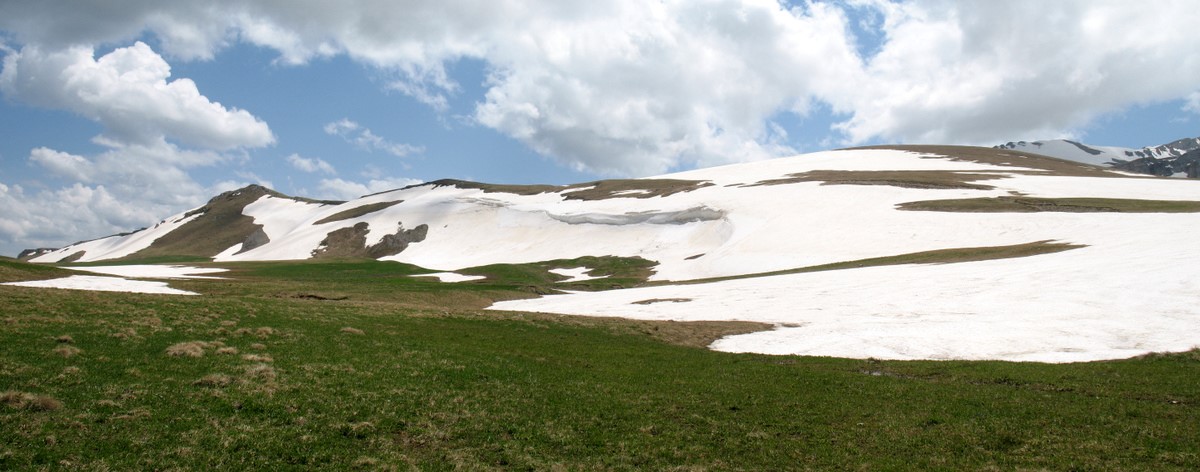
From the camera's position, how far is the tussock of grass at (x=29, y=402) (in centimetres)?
1184

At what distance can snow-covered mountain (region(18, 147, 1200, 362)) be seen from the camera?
29547 millimetres

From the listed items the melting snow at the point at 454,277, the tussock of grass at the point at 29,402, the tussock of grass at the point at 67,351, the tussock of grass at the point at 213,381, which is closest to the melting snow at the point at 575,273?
the melting snow at the point at 454,277

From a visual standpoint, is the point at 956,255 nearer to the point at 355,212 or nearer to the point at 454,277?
the point at 454,277

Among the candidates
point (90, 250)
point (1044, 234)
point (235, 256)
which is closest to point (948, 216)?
point (1044, 234)

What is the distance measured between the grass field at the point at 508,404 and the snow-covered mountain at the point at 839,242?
23.7 feet

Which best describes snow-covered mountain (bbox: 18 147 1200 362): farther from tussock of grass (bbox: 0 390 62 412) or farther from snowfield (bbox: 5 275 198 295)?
snowfield (bbox: 5 275 198 295)

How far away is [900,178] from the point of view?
111 m

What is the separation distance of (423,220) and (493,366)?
104 metres

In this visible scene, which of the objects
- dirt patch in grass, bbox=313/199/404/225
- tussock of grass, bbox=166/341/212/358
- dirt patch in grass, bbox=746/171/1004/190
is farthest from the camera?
dirt patch in grass, bbox=313/199/404/225

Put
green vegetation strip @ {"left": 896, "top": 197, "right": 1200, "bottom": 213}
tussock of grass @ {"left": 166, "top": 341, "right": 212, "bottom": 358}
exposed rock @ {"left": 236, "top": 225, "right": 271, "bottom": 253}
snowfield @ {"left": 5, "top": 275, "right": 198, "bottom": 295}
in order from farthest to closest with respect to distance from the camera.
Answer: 1. exposed rock @ {"left": 236, "top": 225, "right": 271, "bottom": 253}
2. green vegetation strip @ {"left": 896, "top": 197, "right": 1200, "bottom": 213}
3. snowfield @ {"left": 5, "top": 275, "right": 198, "bottom": 295}
4. tussock of grass @ {"left": 166, "top": 341, "right": 212, "bottom": 358}

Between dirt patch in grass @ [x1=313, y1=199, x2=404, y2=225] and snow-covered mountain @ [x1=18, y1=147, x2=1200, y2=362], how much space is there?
0.72 metres

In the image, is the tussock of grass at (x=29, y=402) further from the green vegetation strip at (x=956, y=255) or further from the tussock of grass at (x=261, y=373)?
the green vegetation strip at (x=956, y=255)

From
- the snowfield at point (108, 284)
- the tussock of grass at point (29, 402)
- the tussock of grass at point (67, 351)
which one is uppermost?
the snowfield at point (108, 284)

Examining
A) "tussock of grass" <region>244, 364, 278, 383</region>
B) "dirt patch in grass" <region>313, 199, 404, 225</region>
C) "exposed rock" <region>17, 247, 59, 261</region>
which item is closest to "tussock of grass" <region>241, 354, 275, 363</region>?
"tussock of grass" <region>244, 364, 278, 383</region>
